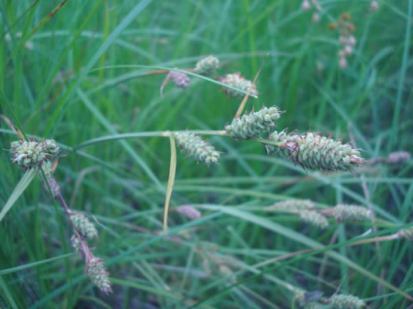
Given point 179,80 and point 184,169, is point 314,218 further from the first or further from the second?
point 184,169

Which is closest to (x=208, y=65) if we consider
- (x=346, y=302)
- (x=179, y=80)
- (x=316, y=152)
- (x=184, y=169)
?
(x=179, y=80)

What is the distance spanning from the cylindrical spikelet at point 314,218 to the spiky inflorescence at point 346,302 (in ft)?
0.90

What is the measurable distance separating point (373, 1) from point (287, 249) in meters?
1.16

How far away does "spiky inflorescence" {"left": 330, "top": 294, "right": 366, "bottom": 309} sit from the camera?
1.42 meters

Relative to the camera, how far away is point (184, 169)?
259cm

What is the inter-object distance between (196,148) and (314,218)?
0.64 metres

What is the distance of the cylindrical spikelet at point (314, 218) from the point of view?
1.69 meters

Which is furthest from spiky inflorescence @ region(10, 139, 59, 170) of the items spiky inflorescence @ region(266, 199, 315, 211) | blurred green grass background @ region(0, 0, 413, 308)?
spiky inflorescence @ region(266, 199, 315, 211)

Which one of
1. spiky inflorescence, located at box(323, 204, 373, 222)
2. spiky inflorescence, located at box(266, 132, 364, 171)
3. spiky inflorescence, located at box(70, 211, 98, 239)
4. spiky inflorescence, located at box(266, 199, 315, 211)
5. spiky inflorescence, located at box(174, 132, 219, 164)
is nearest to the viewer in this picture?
spiky inflorescence, located at box(266, 132, 364, 171)

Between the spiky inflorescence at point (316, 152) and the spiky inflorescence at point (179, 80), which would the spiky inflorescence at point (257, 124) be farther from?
the spiky inflorescence at point (179, 80)

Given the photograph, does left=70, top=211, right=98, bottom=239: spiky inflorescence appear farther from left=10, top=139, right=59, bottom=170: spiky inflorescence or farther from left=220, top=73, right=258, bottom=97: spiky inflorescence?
left=220, top=73, right=258, bottom=97: spiky inflorescence

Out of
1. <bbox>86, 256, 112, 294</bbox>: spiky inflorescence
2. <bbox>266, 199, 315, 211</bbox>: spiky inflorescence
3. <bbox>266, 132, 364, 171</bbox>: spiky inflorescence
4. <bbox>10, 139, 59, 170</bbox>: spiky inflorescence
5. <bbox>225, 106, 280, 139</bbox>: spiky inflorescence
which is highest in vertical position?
<bbox>225, 106, 280, 139</bbox>: spiky inflorescence

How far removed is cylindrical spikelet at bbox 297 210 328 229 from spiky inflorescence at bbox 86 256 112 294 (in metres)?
0.71

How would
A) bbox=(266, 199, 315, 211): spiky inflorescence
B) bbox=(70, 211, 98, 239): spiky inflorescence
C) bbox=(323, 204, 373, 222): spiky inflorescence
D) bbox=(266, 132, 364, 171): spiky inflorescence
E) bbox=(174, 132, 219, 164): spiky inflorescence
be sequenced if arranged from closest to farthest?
bbox=(266, 132, 364, 171): spiky inflorescence → bbox=(174, 132, 219, 164): spiky inflorescence → bbox=(70, 211, 98, 239): spiky inflorescence → bbox=(323, 204, 373, 222): spiky inflorescence → bbox=(266, 199, 315, 211): spiky inflorescence
